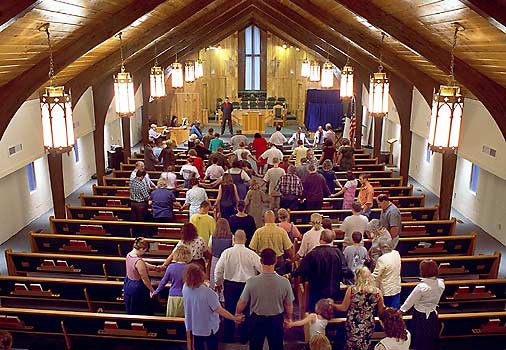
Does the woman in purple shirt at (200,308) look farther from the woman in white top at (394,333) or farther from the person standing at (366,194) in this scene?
the person standing at (366,194)

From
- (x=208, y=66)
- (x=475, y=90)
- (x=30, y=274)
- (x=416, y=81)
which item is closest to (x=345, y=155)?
(x=416, y=81)

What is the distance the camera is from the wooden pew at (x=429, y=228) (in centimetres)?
995

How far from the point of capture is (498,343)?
22.1 ft

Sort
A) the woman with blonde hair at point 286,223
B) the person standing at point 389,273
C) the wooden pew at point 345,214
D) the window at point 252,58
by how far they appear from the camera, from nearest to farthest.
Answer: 1. the person standing at point 389,273
2. the woman with blonde hair at point 286,223
3. the wooden pew at point 345,214
4. the window at point 252,58

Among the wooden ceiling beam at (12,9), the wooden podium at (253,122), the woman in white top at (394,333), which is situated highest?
the wooden ceiling beam at (12,9)

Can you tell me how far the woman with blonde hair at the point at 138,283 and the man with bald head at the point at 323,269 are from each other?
1.89 m

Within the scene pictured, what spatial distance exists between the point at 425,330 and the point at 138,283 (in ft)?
11.4

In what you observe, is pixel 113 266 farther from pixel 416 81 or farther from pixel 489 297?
pixel 416 81

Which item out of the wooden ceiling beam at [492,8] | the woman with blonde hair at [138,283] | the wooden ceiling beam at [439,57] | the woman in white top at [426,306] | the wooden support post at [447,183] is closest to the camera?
the wooden ceiling beam at [492,8]

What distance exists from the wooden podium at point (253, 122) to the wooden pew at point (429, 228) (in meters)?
15.2

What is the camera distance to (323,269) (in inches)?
257

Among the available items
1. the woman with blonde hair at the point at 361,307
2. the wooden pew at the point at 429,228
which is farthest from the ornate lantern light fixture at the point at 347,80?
the woman with blonde hair at the point at 361,307

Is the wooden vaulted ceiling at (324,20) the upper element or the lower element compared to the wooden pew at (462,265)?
upper

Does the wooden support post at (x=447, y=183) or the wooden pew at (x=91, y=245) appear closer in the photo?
the wooden pew at (x=91, y=245)
